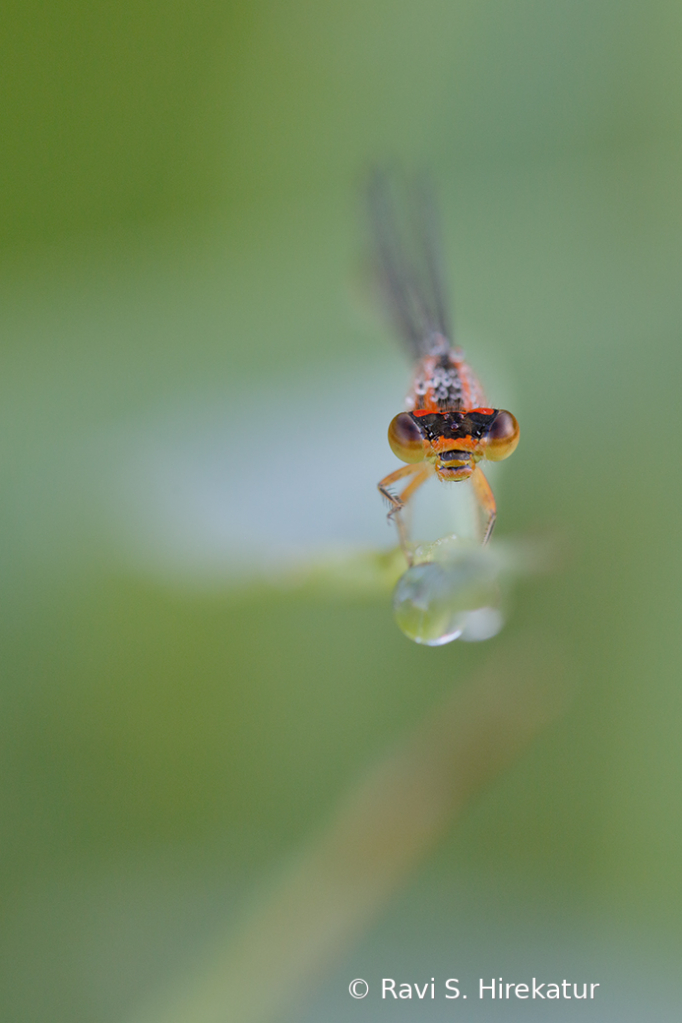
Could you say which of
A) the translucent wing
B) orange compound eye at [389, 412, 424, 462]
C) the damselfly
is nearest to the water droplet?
the damselfly

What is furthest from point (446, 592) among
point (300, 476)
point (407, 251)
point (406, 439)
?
point (407, 251)

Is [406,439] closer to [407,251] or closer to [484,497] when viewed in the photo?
[484,497]

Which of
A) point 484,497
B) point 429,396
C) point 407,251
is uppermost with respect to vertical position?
point 407,251

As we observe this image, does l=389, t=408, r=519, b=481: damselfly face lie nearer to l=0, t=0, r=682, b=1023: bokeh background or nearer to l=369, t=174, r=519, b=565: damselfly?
l=369, t=174, r=519, b=565: damselfly

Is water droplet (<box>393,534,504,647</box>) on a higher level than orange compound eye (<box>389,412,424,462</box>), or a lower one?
lower

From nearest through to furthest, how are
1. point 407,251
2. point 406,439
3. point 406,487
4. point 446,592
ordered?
1. point 446,592
2. point 406,439
3. point 406,487
4. point 407,251
